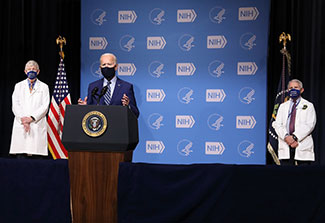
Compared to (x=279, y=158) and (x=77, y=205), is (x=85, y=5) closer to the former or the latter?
(x=279, y=158)

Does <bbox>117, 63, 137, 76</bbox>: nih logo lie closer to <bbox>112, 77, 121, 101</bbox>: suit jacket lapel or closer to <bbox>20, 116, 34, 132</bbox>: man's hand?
<bbox>20, 116, 34, 132</bbox>: man's hand

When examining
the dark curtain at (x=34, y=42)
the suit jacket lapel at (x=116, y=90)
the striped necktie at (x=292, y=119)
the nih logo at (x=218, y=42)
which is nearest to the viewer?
the suit jacket lapel at (x=116, y=90)

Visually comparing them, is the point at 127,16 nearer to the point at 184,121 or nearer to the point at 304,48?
the point at 184,121

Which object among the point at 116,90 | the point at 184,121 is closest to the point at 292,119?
the point at 184,121

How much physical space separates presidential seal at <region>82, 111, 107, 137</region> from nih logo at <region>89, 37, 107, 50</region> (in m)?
3.42

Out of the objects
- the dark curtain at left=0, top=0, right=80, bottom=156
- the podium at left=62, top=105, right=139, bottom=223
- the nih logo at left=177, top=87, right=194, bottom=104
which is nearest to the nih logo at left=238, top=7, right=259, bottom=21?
the nih logo at left=177, top=87, right=194, bottom=104

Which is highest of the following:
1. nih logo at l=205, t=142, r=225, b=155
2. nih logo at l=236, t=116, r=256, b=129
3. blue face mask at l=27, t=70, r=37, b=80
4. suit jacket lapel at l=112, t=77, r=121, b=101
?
blue face mask at l=27, t=70, r=37, b=80

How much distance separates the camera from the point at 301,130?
13.7 ft

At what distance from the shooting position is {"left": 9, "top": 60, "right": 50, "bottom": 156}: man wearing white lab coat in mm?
4227

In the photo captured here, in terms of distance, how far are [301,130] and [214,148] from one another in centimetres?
120

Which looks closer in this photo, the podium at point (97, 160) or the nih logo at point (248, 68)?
the podium at point (97, 160)

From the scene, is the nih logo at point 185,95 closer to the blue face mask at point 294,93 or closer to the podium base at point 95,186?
the blue face mask at point 294,93

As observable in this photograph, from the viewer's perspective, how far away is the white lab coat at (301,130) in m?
4.17

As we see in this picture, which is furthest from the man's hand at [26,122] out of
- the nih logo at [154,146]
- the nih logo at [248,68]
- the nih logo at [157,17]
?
the nih logo at [248,68]
